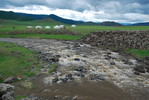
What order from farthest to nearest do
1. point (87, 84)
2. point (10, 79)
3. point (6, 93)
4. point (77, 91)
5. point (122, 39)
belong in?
point (122, 39) < point (87, 84) < point (10, 79) < point (77, 91) < point (6, 93)

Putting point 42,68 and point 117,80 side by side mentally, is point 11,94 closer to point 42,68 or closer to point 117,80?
point 42,68

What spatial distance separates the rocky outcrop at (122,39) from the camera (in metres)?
37.0

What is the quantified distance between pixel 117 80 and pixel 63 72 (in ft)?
24.5

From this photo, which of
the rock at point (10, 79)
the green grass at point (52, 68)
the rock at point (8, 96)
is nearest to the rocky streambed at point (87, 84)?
the green grass at point (52, 68)

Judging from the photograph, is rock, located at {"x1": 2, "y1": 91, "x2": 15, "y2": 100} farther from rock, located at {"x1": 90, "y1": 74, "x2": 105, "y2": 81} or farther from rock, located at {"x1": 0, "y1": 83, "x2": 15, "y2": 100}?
rock, located at {"x1": 90, "y1": 74, "x2": 105, "y2": 81}

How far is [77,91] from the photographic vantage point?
1538cm

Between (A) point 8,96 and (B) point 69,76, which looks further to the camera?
(B) point 69,76

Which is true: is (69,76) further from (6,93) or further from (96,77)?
(6,93)

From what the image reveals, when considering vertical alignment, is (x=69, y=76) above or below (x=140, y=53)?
below

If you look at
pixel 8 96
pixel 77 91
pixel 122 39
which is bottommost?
pixel 77 91

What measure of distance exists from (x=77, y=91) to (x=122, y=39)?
104 feet

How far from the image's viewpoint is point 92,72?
68.5 feet

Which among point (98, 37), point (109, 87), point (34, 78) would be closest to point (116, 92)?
point (109, 87)

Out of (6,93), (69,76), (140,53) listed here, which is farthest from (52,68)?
(140,53)
